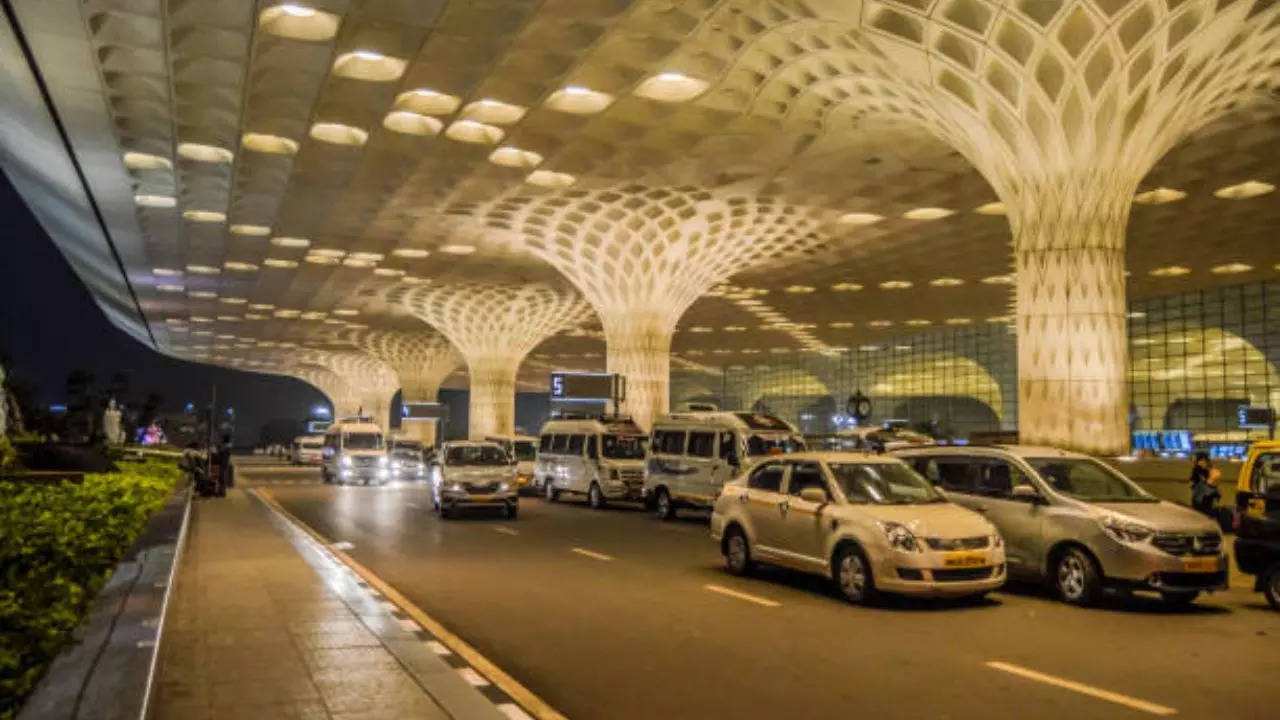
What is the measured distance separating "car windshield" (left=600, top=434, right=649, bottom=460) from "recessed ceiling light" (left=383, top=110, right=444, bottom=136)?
1103 centimetres

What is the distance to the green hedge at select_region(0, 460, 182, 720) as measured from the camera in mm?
4407

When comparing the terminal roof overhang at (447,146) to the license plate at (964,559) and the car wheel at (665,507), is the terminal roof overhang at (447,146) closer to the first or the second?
the car wheel at (665,507)

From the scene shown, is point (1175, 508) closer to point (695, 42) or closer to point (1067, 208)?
point (1067, 208)

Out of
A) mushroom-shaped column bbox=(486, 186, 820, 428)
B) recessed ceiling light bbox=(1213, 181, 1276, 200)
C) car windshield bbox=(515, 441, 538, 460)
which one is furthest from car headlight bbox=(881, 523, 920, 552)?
car windshield bbox=(515, 441, 538, 460)

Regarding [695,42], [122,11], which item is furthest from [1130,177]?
[122,11]

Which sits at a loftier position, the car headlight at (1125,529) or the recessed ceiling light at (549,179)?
the recessed ceiling light at (549,179)

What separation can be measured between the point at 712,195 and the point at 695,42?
440 inches

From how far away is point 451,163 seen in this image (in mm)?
23953

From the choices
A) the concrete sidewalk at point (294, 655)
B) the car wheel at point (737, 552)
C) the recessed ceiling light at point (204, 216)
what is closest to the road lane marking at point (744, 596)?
the car wheel at point (737, 552)

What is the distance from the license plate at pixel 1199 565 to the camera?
1151 centimetres

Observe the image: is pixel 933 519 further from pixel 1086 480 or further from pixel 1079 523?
pixel 1086 480

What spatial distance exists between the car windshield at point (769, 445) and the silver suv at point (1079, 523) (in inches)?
339

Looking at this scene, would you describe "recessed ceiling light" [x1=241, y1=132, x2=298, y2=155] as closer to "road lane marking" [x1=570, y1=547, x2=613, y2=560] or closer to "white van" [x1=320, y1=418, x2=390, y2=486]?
"road lane marking" [x1=570, y1=547, x2=613, y2=560]

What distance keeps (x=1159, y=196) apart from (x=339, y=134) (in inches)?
808
